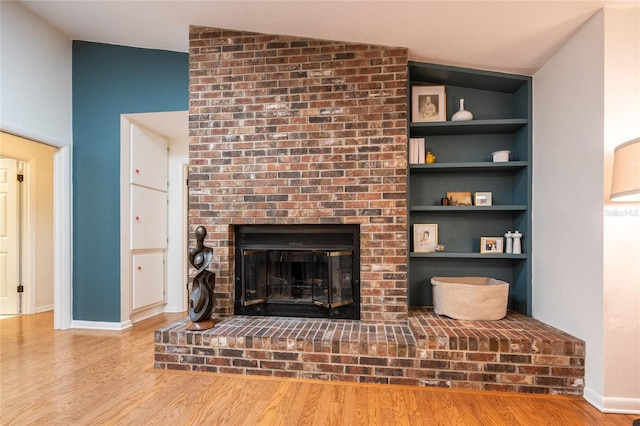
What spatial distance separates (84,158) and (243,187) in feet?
6.30

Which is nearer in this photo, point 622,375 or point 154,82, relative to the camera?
point 622,375

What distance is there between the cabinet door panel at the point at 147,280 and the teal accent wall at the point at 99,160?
0.63 feet

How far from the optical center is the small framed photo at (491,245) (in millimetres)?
2895

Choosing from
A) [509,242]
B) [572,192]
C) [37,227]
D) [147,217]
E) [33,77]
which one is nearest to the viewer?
[572,192]

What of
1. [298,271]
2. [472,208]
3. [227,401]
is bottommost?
[227,401]

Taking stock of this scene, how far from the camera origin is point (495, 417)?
186cm

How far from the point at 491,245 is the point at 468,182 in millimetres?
563

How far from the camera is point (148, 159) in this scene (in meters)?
3.83

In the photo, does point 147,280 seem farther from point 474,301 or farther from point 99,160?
point 474,301

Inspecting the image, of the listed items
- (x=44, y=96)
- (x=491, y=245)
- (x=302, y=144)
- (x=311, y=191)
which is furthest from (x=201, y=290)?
(x=44, y=96)

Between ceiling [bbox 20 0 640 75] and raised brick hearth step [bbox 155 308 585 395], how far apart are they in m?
1.91

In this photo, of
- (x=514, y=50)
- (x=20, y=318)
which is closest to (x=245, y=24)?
(x=514, y=50)

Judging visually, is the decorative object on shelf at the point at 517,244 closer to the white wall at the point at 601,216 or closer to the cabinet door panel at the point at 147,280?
the white wall at the point at 601,216

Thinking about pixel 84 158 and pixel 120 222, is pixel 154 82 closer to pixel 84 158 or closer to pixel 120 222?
pixel 84 158
